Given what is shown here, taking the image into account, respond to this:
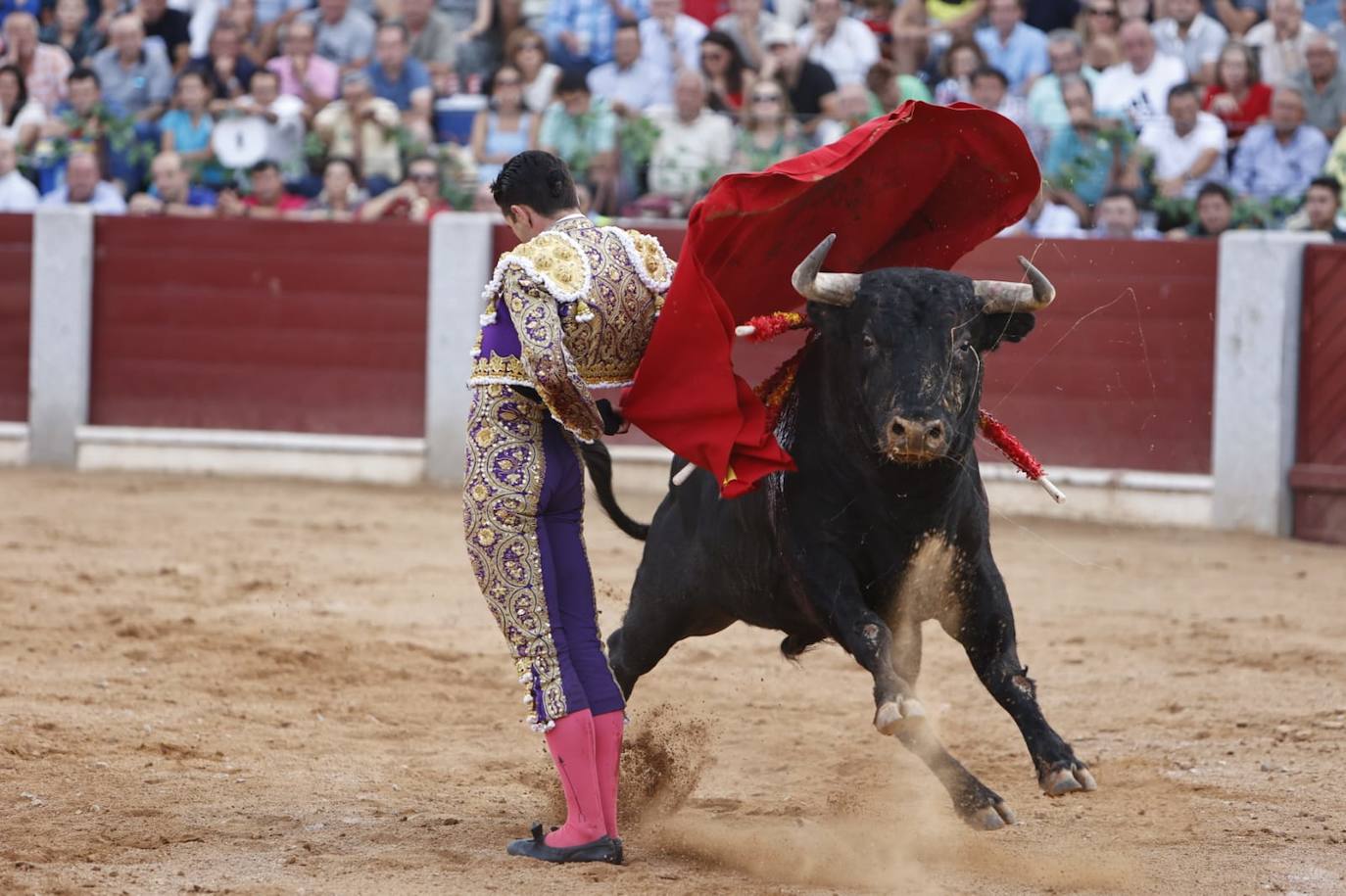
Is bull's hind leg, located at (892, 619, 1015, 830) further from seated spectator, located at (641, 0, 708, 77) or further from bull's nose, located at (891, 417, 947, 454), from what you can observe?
seated spectator, located at (641, 0, 708, 77)

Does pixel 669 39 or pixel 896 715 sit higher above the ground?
pixel 669 39

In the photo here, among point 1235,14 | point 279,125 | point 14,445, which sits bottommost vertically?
point 14,445

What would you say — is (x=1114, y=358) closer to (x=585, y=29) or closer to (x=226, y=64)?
(x=585, y=29)

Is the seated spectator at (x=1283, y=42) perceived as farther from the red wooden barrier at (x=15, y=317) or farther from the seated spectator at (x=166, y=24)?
the red wooden barrier at (x=15, y=317)

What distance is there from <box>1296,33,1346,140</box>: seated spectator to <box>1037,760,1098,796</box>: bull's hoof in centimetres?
568

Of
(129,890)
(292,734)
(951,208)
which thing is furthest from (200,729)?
(951,208)

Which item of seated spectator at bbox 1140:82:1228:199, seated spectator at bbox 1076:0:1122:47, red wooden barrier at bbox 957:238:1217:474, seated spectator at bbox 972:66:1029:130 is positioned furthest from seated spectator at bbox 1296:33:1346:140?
seated spectator at bbox 972:66:1029:130

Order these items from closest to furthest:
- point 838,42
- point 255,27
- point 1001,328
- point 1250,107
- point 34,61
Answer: point 1001,328 < point 1250,107 < point 838,42 < point 34,61 < point 255,27

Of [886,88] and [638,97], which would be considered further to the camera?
[638,97]

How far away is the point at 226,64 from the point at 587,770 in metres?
7.77

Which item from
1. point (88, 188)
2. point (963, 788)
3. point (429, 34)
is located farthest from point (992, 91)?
point (963, 788)

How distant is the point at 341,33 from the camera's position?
10531 millimetres

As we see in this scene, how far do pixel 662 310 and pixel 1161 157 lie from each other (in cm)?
528

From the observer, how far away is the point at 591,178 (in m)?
8.80
